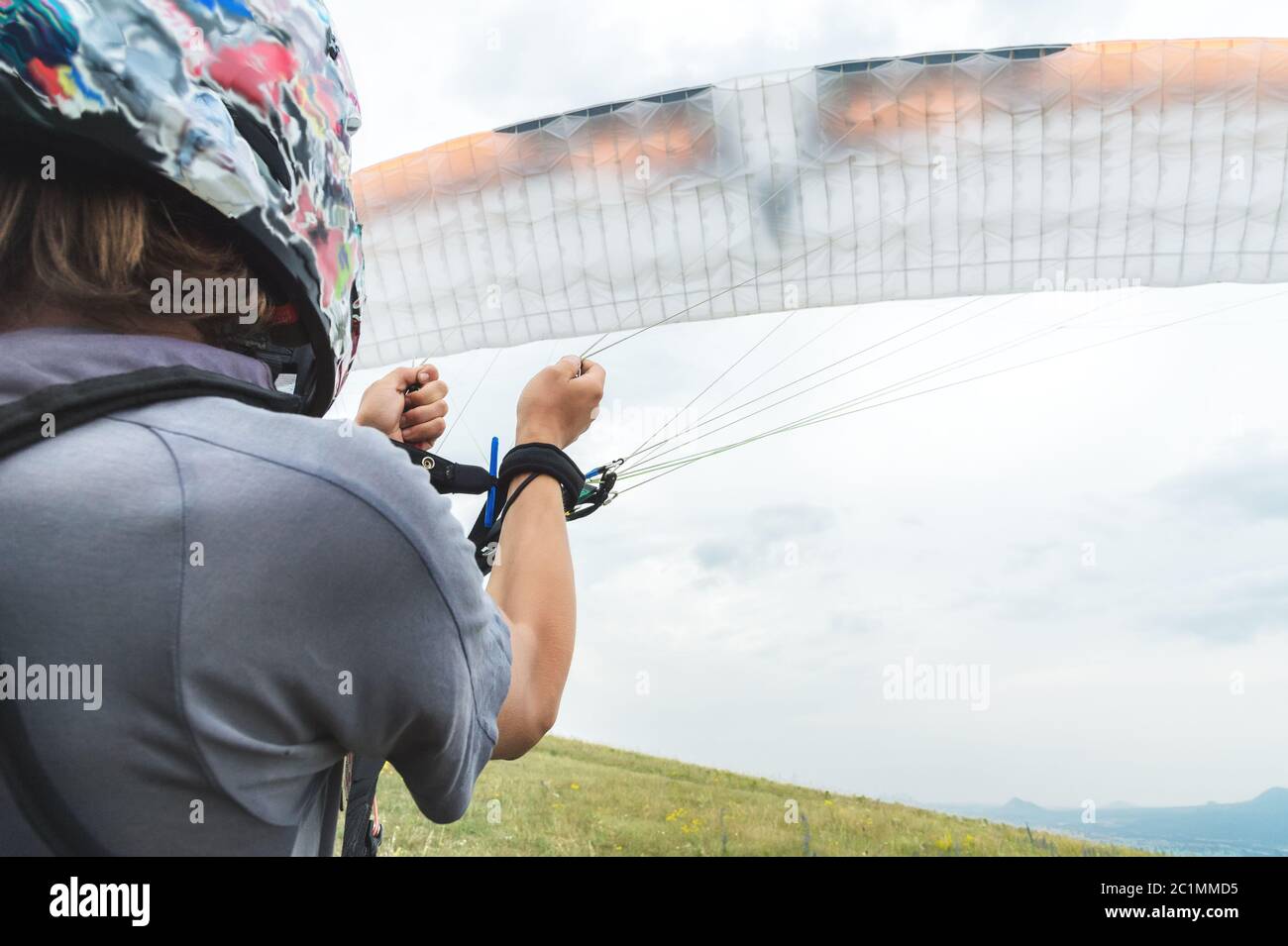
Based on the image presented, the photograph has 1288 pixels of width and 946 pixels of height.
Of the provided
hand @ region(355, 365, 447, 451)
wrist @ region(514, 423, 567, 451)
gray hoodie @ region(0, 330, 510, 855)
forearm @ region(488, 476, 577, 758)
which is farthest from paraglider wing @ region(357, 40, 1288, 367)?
gray hoodie @ region(0, 330, 510, 855)

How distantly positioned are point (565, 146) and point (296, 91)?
21.1 feet

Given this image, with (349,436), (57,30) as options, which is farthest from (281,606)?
(57,30)

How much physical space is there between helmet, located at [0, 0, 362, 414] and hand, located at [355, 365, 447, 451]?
737 millimetres

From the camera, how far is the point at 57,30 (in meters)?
1.00

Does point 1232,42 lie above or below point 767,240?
above

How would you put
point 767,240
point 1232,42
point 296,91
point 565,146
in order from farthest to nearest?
point 767,240 < point 565,146 < point 1232,42 < point 296,91

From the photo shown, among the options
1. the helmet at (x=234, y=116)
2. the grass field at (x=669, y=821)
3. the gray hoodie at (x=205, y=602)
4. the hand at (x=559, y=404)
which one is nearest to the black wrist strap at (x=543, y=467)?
the hand at (x=559, y=404)

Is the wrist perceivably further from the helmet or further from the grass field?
the grass field

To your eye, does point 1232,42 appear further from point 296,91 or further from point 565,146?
point 296,91

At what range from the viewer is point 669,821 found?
1125 centimetres

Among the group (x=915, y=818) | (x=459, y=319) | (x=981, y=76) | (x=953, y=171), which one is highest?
(x=981, y=76)

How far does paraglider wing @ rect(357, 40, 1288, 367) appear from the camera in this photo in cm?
713

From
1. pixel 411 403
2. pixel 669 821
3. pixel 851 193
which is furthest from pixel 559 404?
pixel 669 821

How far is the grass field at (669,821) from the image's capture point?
986cm
